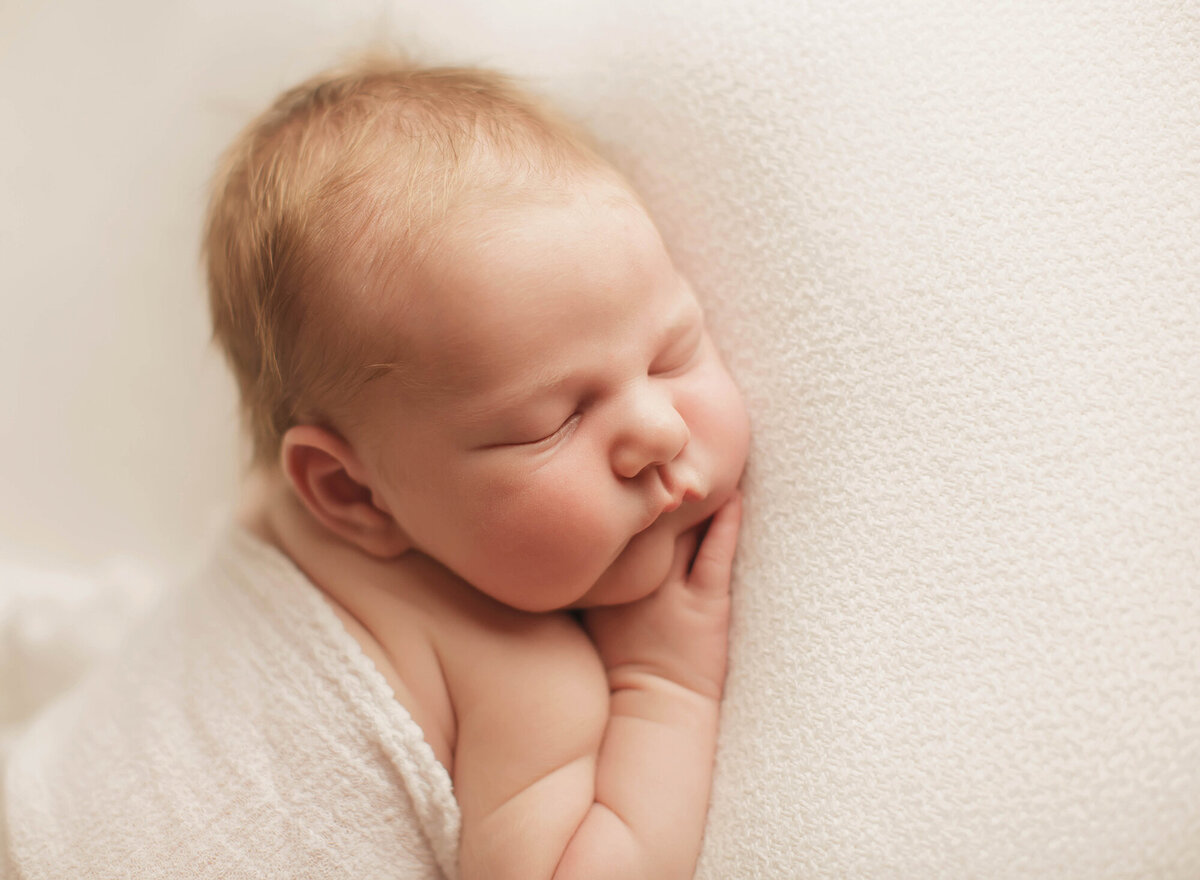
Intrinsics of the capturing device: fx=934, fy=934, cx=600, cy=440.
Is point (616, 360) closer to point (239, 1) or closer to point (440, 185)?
point (440, 185)

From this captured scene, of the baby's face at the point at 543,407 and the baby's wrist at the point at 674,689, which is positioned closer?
the baby's face at the point at 543,407

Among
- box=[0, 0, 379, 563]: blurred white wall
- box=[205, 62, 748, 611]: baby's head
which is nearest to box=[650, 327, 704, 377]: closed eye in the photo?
box=[205, 62, 748, 611]: baby's head

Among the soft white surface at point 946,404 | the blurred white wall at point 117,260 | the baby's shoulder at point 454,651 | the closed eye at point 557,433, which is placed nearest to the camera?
the soft white surface at point 946,404

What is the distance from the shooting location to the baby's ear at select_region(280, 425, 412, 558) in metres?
0.97

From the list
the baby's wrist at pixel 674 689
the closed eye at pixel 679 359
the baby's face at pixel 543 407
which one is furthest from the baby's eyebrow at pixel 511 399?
the baby's wrist at pixel 674 689

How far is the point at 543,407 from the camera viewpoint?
2.93ft

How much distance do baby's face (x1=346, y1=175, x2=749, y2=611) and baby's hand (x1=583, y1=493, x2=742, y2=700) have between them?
0.09 meters

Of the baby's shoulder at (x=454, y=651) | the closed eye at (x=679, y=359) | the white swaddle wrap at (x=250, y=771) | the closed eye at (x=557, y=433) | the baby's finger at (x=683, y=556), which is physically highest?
the closed eye at (x=679, y=359)

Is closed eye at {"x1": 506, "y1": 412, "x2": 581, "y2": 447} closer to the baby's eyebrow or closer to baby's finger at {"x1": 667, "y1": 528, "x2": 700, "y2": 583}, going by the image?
the baby's eyebrow

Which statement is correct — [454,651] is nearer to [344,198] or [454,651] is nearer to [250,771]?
[250,771]

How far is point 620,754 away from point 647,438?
361 millimetres

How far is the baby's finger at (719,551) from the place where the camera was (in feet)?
3.40

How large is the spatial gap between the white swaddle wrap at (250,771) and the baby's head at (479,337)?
0.55 ft

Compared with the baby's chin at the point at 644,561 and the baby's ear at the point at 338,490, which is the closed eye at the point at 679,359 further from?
the baby's ear at the point at 338,490
